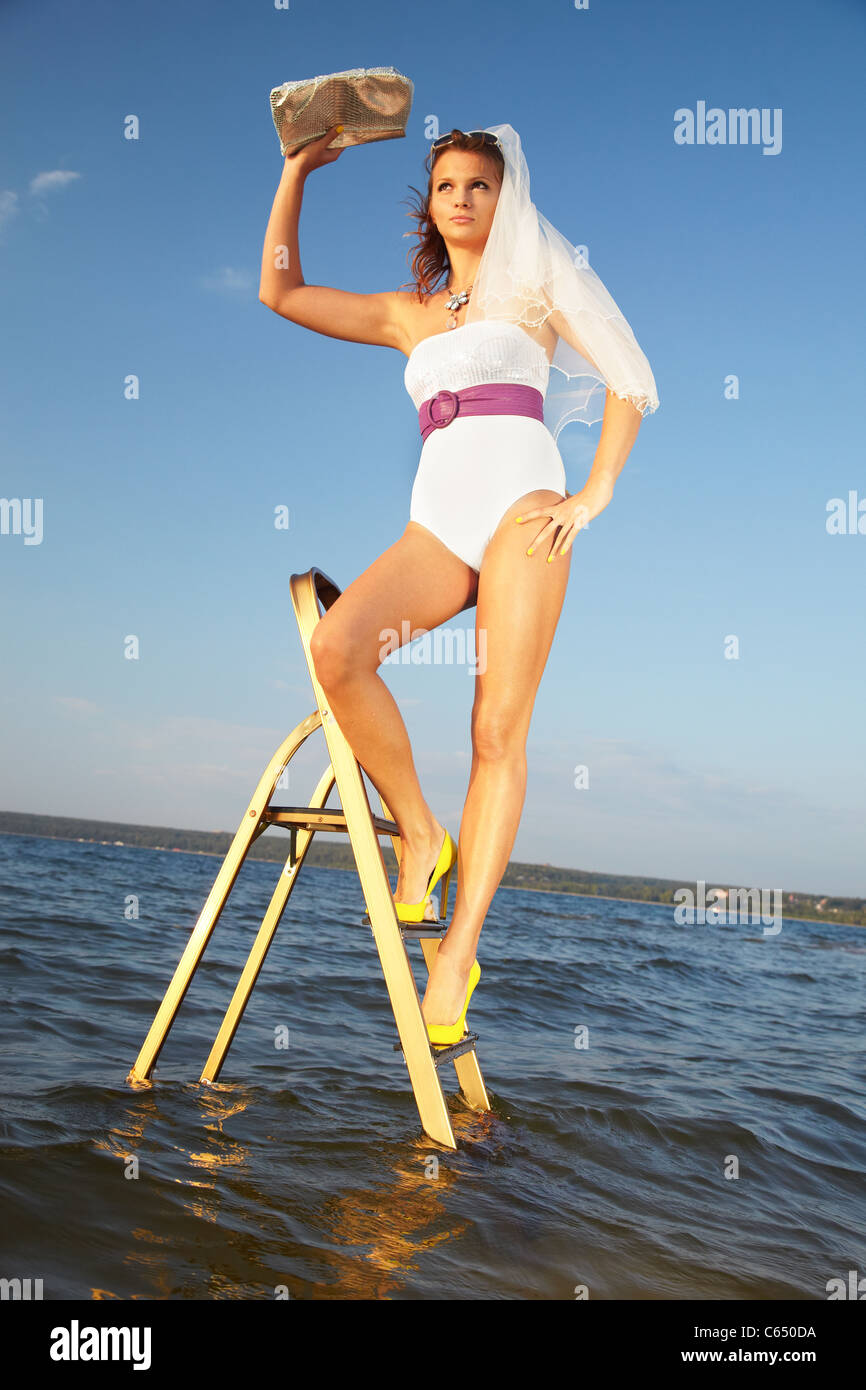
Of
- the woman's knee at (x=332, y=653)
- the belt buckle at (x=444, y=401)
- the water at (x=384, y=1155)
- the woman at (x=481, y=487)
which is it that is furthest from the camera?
the belt buckle at (x=444, y=401)

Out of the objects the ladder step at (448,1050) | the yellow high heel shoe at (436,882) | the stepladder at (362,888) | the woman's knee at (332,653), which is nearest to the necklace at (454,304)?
the stepladder at (362,888)

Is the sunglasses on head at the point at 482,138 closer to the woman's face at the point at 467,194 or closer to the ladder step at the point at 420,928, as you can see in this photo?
the woman's face at the point at 467,194

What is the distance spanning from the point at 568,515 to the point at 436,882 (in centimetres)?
119

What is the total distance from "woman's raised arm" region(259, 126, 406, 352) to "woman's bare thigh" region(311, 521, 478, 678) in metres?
0.81

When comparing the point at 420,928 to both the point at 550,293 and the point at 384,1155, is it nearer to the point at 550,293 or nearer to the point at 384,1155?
the point at 384,1155

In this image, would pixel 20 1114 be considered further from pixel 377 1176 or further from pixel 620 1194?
pixel 620 1194

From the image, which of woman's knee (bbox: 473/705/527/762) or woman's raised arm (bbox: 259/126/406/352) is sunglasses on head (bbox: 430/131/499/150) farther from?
woman's knee (bbox: 473/705/527/762)

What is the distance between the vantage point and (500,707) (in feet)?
8.51

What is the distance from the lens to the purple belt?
2725 millimetres

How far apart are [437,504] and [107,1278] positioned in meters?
2.09

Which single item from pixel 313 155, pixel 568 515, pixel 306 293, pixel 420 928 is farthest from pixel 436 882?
pixel 313 155

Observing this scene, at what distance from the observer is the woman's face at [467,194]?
287cm

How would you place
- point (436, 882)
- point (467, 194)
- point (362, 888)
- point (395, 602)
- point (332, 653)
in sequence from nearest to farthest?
point (332, 653)
point (395, 602)
point (362, 888)
point (436, 882)
point (467, 194)

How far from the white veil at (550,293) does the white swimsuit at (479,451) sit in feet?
0.26
